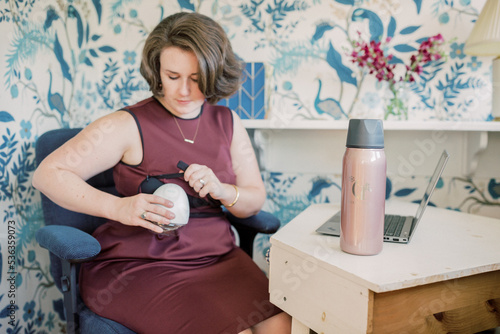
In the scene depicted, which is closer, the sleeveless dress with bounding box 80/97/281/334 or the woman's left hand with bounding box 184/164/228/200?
the sleeveless dress with bounding box 80/97/281/334

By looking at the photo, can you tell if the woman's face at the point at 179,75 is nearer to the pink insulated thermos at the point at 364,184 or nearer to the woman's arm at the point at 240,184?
the woman's arm at the point at 240,184

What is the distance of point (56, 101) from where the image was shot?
5.80 feet

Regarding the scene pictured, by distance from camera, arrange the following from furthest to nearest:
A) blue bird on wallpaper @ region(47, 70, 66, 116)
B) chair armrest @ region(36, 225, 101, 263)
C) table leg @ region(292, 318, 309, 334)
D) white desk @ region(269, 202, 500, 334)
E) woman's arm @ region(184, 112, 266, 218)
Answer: blue bird on wallpaper @ region(47, 70, 66, 116)
woman's arm @ region(184, 112, 266, 218)
chair armrest @ region(36, 225, 101, 263)
table leg @ region(292, 318, 309, 334)
white desk @ region(269, 202, 500, 334)

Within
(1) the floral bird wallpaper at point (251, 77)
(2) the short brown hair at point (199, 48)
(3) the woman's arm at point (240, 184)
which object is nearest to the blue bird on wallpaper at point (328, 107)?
(1) the floral bird wallpaper at point (251, 77)

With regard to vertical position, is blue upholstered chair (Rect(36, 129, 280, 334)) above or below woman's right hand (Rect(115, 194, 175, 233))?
below

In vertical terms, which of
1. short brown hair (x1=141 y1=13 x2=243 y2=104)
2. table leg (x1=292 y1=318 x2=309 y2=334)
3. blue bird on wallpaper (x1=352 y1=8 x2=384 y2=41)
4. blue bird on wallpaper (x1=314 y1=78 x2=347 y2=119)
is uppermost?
blue bird on wallpaper (x1=352 y1=8 x2=384 y2=41)

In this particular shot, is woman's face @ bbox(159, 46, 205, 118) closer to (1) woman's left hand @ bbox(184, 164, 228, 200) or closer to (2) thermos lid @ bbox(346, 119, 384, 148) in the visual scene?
(1) woman's left hand @ bbox(184, 164, 228, 200)

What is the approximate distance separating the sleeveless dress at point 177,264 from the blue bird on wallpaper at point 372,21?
822 millimetres

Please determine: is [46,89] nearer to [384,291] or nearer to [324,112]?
[324,112]

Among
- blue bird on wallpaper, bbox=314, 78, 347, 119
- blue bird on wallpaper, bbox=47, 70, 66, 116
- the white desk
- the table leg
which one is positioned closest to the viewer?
the white desk

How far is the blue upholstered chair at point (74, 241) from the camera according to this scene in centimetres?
103

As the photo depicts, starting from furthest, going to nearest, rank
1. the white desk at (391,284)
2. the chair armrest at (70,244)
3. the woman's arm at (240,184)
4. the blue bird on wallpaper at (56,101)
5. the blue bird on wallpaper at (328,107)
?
the blue bird on wallpaper at (328,107) < the blue bird on wallpaper at (56,101) < the woman's arm at (240,184) < the chair armrest at (70,244) < the white desk at (391,284)

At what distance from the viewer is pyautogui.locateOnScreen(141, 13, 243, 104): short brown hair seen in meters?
1.20

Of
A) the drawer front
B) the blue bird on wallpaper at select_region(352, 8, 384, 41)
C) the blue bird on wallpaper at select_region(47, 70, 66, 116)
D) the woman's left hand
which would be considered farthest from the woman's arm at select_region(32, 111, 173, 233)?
the blue bird on wallpaper at select_region(352, 8, 384, 41)
